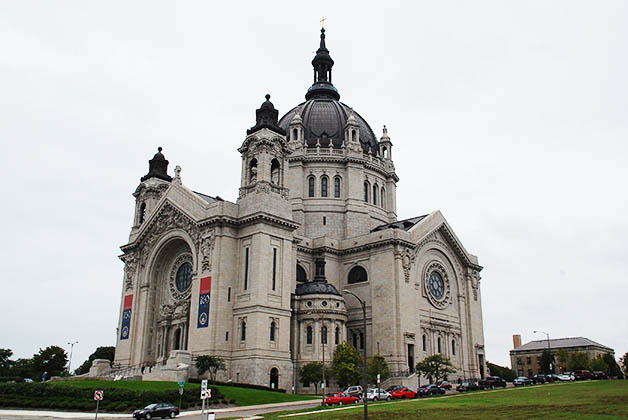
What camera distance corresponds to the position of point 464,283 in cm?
8019

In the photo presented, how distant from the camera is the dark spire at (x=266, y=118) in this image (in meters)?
66.9

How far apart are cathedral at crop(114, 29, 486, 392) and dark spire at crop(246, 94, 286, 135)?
0.55 feet

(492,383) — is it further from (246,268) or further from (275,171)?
(275,171)

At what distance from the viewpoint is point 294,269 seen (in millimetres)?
66562

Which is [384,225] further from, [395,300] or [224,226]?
[224,226]

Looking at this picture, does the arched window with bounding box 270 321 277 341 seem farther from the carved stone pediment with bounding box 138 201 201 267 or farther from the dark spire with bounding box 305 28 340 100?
the dark spire with bounding box 305 28 340 100

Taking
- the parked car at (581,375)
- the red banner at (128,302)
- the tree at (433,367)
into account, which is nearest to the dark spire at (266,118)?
the red banner at (128,302)

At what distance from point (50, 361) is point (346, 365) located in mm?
57791

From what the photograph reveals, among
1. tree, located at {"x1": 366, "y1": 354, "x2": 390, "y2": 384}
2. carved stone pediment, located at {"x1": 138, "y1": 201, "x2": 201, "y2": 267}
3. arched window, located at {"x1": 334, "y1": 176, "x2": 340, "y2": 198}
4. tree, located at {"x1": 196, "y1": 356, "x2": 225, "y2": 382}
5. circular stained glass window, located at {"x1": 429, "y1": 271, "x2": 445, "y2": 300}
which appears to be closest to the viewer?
tree, located at {"x1": 196, "y1": 356, "x2": 225, "y2": 382}

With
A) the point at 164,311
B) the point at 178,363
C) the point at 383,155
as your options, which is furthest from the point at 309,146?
the point at 178,363

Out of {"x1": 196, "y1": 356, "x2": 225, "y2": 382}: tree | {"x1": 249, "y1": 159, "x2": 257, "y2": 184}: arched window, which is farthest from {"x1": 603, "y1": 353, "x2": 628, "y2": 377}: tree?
{"x1": 196, "y1": 356, "x2": 225, "y2": 382}: tree

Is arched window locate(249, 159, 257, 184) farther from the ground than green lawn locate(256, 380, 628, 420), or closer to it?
farther from the ground

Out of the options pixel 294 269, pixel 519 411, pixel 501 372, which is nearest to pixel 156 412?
pixel 519 411

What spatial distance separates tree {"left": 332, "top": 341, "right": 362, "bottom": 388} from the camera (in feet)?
187
